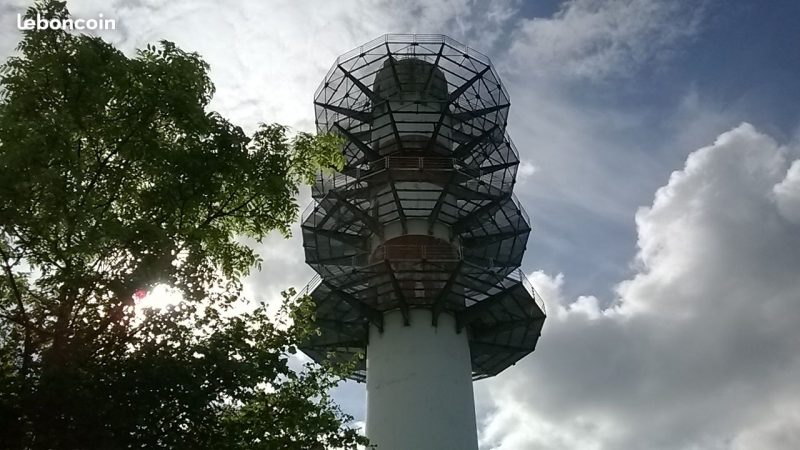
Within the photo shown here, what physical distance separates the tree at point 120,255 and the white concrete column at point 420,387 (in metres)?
17.7

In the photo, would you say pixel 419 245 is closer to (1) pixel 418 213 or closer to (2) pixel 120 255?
(1) pixel 418 213

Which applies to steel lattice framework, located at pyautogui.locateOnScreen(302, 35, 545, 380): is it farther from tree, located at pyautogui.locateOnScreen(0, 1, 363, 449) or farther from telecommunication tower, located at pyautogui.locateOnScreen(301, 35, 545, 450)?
tree, located at pyautogui.locateOnScreen(0, 1, 363, 449)

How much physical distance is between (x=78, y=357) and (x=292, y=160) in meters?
6.46

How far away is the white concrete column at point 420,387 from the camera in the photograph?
103 ft

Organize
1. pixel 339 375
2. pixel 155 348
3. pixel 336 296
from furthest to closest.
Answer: pixel 336 296, pixel 339 375, pixel 155 348

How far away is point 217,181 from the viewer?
45.3ft

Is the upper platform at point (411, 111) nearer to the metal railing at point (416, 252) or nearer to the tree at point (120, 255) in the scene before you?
the metal railing at point (416, 252)

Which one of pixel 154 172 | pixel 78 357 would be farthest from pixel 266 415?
pixel 154 172

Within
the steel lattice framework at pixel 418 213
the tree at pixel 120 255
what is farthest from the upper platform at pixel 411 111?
the tree at pixel 120 255

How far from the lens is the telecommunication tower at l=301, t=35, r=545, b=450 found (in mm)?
32875

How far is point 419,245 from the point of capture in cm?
3588

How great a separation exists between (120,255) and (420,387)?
2197cm

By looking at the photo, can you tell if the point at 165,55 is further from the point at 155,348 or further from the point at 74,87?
the point at 155,348

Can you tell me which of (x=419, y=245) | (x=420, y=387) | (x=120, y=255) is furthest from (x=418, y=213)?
(x=120, y=255)
